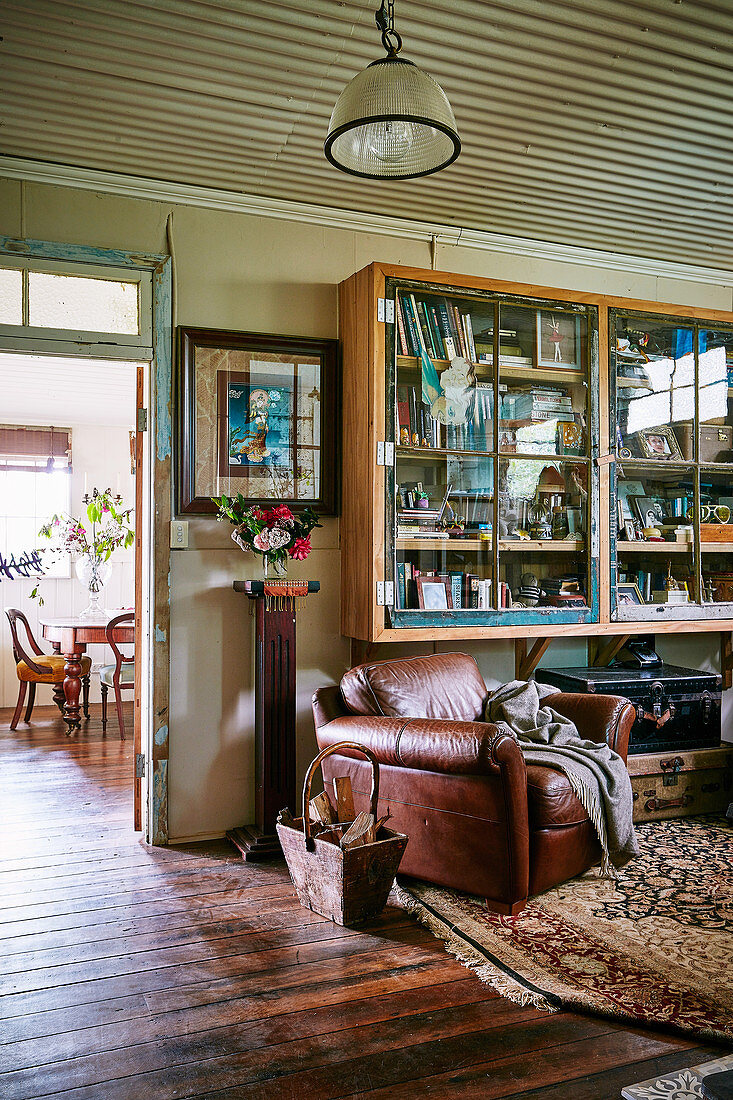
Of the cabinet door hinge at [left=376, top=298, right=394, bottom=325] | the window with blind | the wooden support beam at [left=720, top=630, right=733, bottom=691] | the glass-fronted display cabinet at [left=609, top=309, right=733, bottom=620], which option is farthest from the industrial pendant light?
the window with blind

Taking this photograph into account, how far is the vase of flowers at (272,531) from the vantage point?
356cm

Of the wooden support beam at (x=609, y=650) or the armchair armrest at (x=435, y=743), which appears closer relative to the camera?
the armchair armrest at (x=435, y=743)

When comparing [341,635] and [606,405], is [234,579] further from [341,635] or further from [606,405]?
[606,405]

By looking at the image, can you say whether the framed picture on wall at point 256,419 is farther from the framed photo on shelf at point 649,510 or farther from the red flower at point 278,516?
the framed photo on shelf at point 649,510

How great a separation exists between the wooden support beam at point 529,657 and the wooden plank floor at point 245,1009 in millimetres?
1604

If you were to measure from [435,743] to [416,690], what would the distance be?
0.51 metres

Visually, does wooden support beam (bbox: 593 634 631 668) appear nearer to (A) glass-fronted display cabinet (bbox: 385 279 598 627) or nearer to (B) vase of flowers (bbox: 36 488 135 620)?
(A) glass-fronted display cabinet (bbox: 385 279 598 627)

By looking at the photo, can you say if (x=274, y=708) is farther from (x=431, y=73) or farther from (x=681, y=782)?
(x=431, y=73)

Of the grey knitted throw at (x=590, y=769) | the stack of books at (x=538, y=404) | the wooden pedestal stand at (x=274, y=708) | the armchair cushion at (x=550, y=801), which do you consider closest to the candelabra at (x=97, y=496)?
the wooden pedestal stand at (x=274, y=708)

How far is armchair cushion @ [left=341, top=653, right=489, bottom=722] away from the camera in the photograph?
135 inches

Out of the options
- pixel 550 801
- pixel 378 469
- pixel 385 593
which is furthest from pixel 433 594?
pixel 550 801

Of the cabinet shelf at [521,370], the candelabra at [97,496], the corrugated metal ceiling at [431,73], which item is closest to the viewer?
the corrugated metal ceiling at [431,73]

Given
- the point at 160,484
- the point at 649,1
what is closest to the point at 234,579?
the point at 160,484

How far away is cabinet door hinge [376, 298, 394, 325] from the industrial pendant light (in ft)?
4.12
